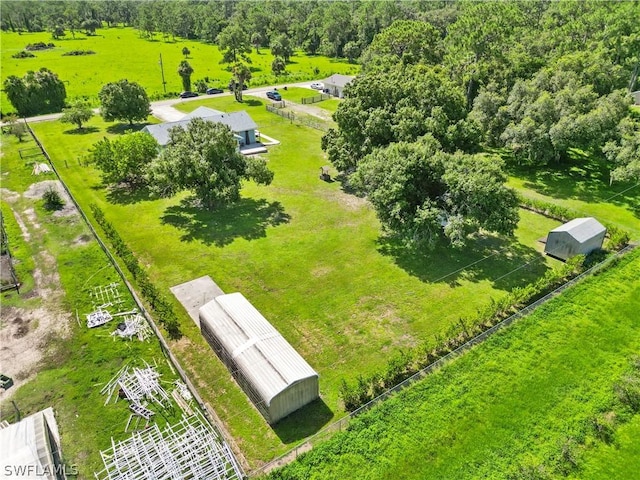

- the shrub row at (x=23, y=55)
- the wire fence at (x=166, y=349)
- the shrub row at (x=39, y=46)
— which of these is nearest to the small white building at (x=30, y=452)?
the wire fence at (x=166, y=349)

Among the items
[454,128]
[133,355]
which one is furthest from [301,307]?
[454,128]

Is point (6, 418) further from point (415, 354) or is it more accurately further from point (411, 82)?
point (411, 82)

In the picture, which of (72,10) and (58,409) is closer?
(58,409)

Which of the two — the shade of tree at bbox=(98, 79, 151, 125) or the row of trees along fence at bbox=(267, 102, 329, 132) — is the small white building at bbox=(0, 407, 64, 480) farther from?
the row of trees along fence at bbox=(267, 102, 329, 132)

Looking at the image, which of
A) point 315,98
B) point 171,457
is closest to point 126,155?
point 171,457

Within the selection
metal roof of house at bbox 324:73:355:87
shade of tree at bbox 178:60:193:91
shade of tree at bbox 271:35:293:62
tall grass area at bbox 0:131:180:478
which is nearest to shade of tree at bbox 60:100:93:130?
shade of tree at bbox 178:60:193:91

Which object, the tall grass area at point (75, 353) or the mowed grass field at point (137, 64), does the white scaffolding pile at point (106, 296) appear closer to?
the tall grass area at point (75, 353)

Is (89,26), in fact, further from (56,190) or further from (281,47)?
(56,190)
